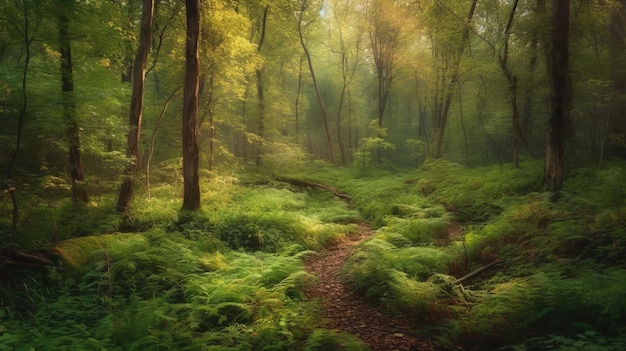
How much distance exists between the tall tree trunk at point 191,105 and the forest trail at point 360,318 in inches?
180

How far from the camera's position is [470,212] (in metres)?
11.2

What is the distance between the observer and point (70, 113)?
8.21 metres

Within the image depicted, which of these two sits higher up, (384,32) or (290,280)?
(384,32)

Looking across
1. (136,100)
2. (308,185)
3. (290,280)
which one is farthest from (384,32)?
(290,280)

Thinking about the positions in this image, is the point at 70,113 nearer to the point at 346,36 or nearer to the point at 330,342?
the point at 330,342

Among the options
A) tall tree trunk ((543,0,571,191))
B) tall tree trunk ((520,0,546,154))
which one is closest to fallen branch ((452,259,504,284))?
tall tree trunk ((543,0,571,191))

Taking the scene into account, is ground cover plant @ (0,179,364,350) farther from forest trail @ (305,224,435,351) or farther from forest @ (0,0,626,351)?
forest trail @ (305,224,435,351)

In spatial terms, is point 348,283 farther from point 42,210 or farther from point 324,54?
point 324,54

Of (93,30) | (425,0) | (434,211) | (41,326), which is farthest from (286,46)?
(41,326)

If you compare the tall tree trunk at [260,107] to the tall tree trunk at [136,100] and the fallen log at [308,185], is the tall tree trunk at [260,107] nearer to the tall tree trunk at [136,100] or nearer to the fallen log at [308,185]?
the fallen log at [308,185]

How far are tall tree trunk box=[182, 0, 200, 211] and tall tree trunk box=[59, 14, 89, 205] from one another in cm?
277

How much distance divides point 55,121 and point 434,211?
11320 mm

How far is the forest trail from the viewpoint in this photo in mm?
4254

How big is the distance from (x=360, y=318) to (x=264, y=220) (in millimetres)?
4921
